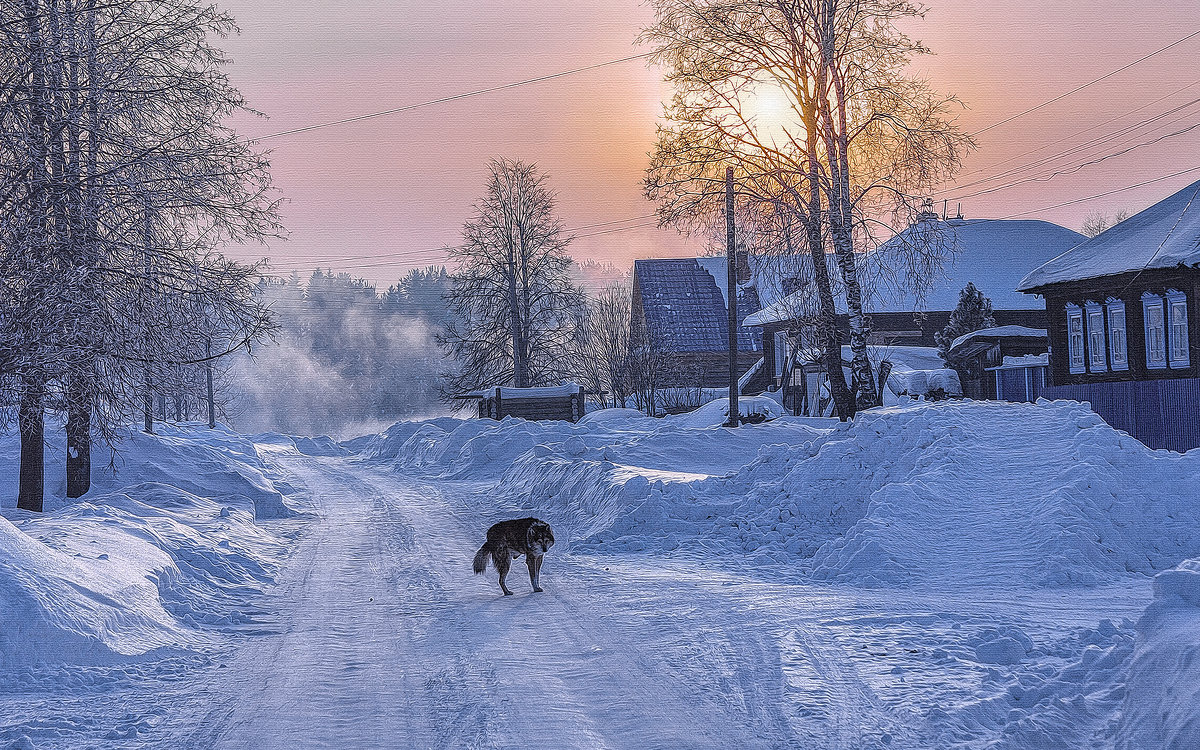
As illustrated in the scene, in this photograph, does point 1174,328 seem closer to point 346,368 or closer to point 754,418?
point 754,418

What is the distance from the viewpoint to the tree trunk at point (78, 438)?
11.9 m

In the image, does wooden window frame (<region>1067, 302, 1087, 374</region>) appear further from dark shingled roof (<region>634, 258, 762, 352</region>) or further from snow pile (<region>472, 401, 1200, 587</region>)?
dark shingled roof (<region>634, 258, 762, 352</region>)

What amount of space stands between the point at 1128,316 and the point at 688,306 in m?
37.5

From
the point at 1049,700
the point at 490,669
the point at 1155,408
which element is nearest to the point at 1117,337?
the point at 1155,408

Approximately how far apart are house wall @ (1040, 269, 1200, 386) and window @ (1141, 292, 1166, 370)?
10 centimetres

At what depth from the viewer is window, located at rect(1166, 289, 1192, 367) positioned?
23859mm

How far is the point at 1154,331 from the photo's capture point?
24.8 meters

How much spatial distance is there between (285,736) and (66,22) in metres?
11.1

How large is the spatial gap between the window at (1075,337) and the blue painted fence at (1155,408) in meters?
3.54

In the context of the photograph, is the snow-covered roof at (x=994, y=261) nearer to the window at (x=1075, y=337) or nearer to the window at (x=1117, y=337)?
the window at (x=1075, y=337)

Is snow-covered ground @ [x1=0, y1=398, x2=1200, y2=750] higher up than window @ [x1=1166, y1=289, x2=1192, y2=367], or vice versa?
window @ [x1=1166, y1=289, x2=1192, y2=367]

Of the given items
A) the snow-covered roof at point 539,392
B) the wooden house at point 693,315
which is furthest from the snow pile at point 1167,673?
the wooden house at point 693,315

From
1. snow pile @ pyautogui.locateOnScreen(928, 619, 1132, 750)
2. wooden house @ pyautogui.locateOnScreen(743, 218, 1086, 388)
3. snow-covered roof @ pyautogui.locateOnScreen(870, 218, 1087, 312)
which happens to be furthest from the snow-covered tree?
snow pile @ pyautogui.locateOnScreen(928, 619, 1132, 750)

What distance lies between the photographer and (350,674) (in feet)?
23.1
